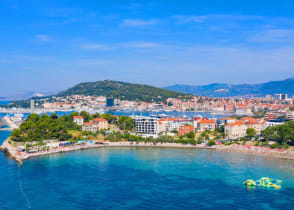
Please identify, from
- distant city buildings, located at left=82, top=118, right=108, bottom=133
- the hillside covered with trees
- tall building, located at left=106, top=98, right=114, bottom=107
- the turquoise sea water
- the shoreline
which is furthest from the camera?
tall building, located at left=106, top=98, right=114, bottom=107

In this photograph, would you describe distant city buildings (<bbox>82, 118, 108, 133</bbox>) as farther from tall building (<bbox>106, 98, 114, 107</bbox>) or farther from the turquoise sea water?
tall building (<bbox>106, 98, 114, 107</bbox>)

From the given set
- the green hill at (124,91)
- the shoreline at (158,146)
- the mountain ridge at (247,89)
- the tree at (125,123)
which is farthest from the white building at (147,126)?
the mountain ridge at (247,89)

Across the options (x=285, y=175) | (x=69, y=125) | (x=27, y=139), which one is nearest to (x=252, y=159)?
(x=285, y=175)

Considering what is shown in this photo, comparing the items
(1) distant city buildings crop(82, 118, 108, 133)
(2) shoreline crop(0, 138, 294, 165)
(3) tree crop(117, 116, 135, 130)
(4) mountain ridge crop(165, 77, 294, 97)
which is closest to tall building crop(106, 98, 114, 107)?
(3) tree crop(117, 116, 135, 130)

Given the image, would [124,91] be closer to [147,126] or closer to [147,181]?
[147,126]

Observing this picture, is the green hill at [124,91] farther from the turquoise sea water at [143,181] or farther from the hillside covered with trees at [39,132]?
the turquoise sea water at [143,181]

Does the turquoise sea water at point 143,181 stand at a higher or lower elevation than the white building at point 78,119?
lower
